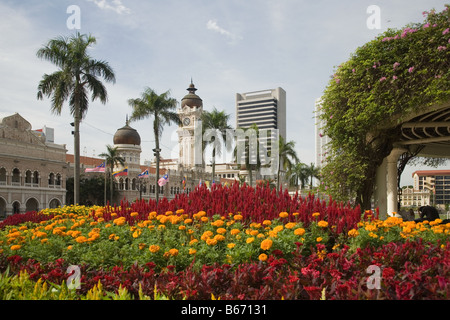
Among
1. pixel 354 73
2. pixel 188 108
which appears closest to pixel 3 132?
pixel 354 73

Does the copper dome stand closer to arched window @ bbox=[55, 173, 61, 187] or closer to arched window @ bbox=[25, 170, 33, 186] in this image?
arched window @ bbox=[55, 173, 61, 187]

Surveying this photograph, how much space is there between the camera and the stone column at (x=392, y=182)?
543 inches

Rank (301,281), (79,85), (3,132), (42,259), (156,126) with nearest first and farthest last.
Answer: (301,281), (42,259), (79,85), (156,126), (3,132)

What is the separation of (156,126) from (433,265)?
26.1m

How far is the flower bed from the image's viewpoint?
3520 millimetres

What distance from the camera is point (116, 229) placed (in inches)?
246

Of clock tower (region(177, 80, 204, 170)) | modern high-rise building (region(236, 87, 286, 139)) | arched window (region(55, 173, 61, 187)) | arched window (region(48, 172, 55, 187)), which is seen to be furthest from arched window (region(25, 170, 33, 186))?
modern high-rise building (region(236, 87, 286, 139))

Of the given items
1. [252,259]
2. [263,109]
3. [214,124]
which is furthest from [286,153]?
[263,109]

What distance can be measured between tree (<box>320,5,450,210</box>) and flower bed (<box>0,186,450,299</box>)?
16.5 feet

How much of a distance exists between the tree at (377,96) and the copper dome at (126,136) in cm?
5047

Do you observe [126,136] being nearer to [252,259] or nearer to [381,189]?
[381,189]

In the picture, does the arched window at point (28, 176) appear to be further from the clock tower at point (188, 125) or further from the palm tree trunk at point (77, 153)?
the clock tower at point (188, 125)

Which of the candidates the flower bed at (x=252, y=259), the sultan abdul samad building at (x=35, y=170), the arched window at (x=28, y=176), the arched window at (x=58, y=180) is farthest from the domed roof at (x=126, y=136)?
the flower bed at (x=252, y=259)
